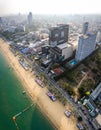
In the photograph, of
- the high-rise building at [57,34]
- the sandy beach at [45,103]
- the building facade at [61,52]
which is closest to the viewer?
the sandy beach at [45,103]

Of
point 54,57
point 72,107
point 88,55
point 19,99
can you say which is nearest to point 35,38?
point 54,57

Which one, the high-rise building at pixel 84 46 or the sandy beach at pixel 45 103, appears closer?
the sandy beach at pixel 45 103

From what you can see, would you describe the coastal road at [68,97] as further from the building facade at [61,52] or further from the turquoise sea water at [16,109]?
the building facade at [61,52]

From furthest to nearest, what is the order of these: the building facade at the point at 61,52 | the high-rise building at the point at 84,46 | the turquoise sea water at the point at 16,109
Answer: the building facade at the point at 61,52
the high-rise building at the point at 84,46
the turquoise sea water at the point at 16,109

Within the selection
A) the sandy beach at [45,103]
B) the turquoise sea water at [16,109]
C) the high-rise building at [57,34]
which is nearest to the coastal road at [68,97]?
the sandy beach at [45,103]

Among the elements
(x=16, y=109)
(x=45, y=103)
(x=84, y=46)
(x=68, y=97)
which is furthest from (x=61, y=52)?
(x=16, y=109)

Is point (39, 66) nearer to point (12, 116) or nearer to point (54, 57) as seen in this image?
point (54, 57)

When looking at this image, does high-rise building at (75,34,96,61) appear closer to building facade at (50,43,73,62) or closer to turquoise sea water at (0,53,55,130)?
building facade at (50,43,73,62)

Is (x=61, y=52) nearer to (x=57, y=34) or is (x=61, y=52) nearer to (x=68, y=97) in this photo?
(x=57, y=34)
